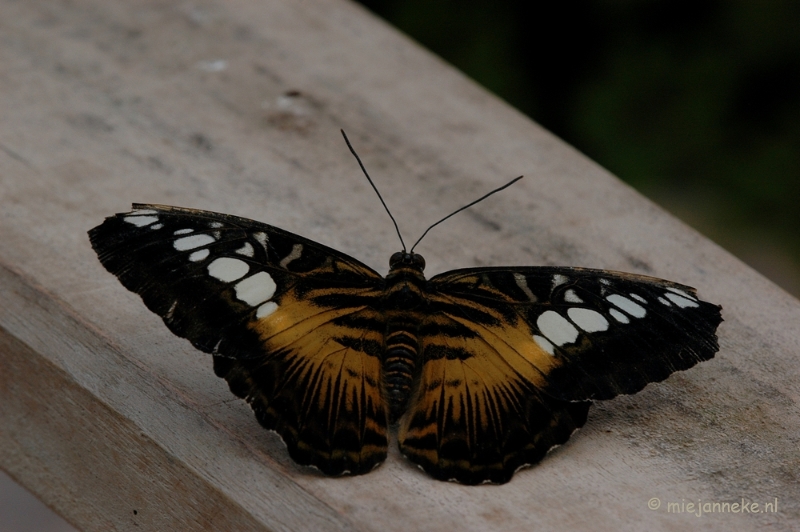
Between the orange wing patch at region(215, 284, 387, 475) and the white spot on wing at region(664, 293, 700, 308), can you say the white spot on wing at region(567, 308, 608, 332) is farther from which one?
the orange wing patch at region(215, 284, 387, 475)

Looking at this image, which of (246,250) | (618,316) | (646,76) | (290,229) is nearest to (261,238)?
(246,250)

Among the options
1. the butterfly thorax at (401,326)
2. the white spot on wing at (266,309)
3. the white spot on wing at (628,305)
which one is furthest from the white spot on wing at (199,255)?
the white spot on wing at (628,305)

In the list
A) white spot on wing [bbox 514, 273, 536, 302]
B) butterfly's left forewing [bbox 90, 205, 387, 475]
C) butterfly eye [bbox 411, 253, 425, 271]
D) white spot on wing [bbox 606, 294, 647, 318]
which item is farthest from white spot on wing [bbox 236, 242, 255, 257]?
white spot on wing [bbox 606, 294, 647, 318]

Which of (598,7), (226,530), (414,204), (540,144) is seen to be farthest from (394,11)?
(226,530)

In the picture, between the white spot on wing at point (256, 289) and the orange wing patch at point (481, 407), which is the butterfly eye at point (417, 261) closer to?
the orange wing patch at point (481, 407)

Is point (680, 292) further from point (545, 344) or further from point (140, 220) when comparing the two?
point (140, 220)

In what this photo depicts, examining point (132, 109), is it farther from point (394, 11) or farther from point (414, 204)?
point (394, 11)
